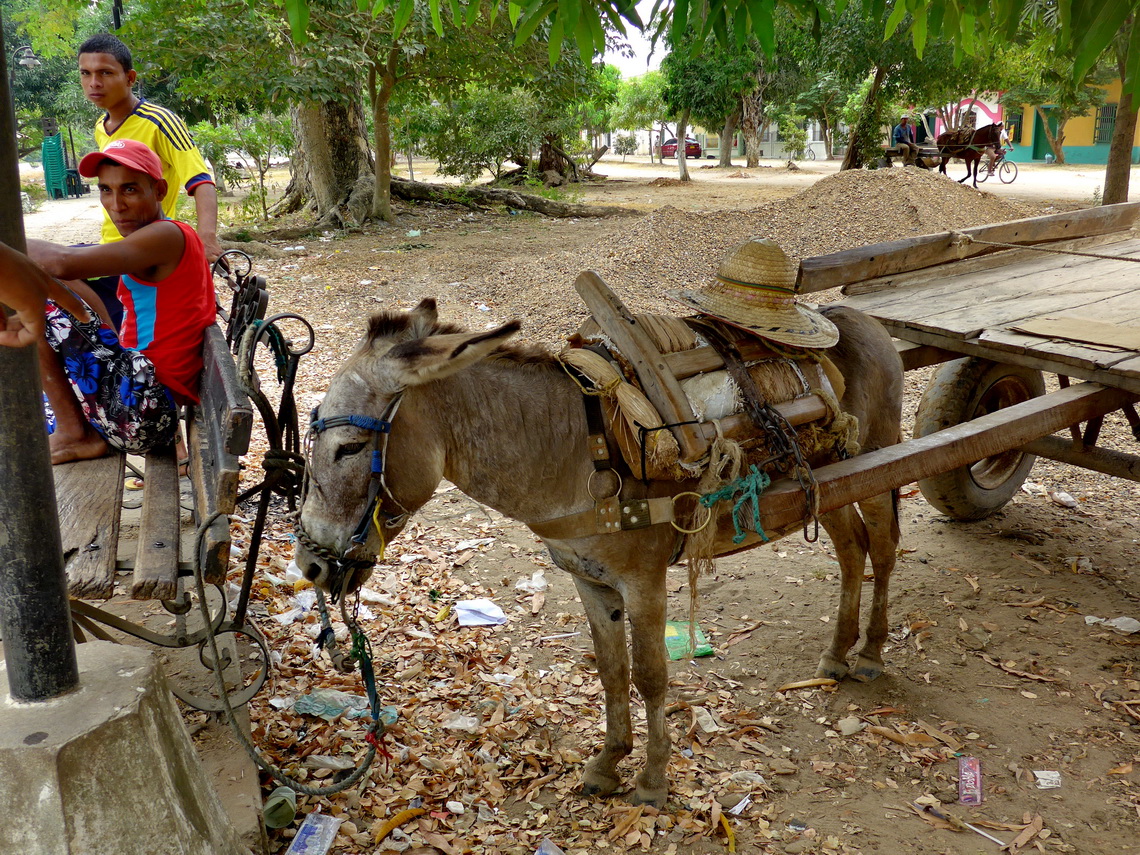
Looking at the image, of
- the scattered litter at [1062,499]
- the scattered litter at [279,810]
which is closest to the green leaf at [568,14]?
the scattered litter at [279,810]

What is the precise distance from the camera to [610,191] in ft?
89.8

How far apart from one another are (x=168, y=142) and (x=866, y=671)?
14.8 ft

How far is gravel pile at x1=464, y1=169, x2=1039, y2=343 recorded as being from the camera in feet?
33.8

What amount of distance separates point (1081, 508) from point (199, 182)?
5.91 metres

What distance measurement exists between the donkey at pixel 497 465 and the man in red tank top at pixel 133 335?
107 centimetres

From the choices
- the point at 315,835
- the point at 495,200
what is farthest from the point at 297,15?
the point at 495,200

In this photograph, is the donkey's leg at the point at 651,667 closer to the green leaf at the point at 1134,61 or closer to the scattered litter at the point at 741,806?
the scattered litter at the point at 741,806

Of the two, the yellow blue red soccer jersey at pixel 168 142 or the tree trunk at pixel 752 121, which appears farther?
the tree trunk at pixel 752 121

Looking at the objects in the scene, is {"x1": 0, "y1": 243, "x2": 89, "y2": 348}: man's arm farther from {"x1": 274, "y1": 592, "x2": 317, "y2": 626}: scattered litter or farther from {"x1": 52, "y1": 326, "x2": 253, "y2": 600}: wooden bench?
{"x1": 274, "y1": 592, "x2": 317, "y2": 626}: scattered litter

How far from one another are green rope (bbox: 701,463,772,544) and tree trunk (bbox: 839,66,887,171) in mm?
20462

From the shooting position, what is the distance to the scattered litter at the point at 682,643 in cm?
427

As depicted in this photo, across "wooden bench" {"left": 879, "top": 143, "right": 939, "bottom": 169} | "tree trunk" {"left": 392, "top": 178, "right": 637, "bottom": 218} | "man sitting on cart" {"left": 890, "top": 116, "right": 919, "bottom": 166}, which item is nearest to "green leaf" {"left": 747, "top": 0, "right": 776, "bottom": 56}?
"tree trunk" {"left": 392, "top": 178, "right": 637, "bottom": 218}

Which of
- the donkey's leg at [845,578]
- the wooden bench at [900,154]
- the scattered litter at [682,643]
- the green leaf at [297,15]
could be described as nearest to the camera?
→ the green leaf at [297,15]

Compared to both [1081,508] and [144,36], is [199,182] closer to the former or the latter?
[1081,508]
